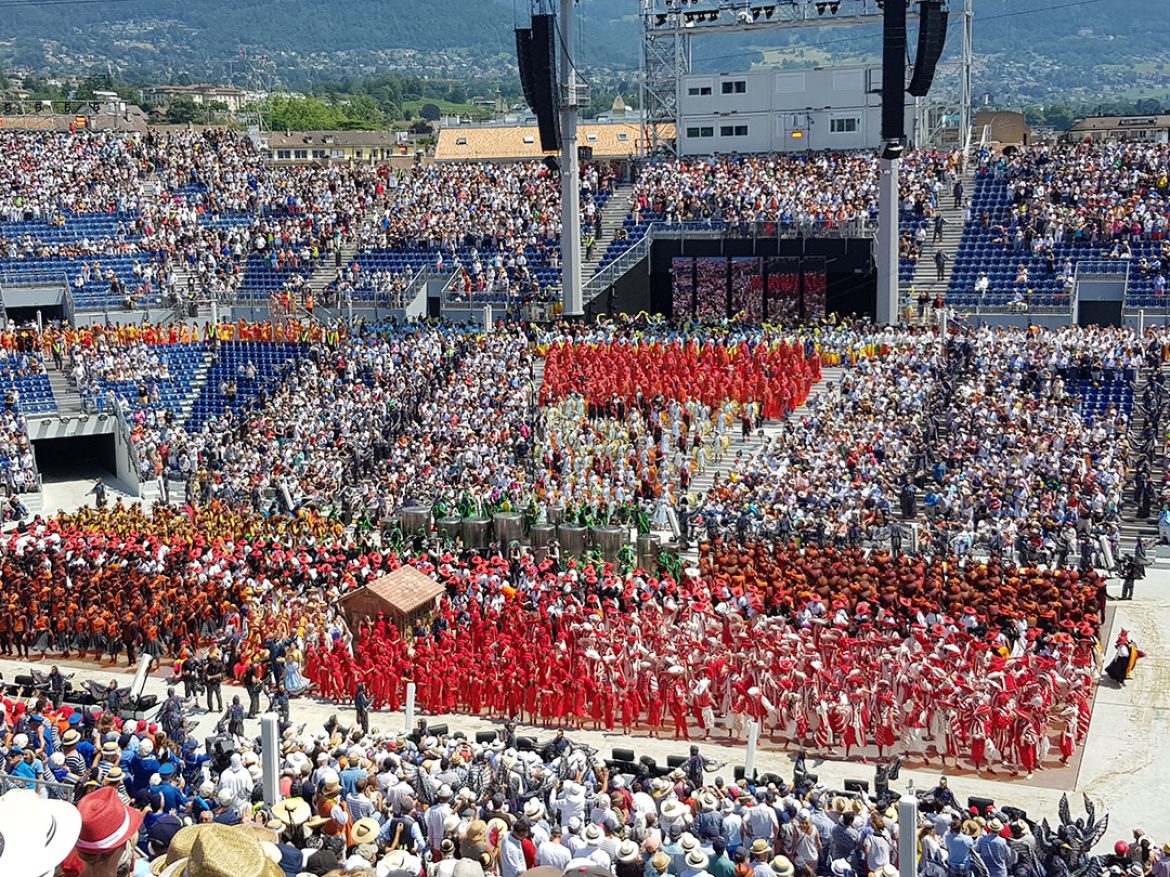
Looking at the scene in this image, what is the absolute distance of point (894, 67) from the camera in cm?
3061

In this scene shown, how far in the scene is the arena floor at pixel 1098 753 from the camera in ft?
50.0

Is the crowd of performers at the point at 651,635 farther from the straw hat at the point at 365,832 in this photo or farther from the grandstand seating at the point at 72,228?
the grandstand seating at the point at 72,228

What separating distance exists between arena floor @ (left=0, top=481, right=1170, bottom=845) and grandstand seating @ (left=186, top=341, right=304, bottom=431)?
1586 cm

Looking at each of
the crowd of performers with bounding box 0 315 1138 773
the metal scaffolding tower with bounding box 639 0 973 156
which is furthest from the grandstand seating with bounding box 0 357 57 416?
the metal scaffolding tower with bounding box 639 0 973 156

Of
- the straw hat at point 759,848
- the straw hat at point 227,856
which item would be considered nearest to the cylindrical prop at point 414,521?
the straw hat at point 759,848

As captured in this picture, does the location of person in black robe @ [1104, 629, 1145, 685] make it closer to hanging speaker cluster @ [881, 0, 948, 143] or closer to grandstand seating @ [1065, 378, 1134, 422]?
grandstand seating @ [1065, 378, 1134, 422]

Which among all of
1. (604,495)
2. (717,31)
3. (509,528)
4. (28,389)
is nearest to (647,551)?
(604,495)

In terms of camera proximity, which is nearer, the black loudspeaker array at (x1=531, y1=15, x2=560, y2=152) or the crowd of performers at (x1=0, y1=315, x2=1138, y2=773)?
the crowd of performers at (x1=0, y1=315, x2=1138, y2=773)

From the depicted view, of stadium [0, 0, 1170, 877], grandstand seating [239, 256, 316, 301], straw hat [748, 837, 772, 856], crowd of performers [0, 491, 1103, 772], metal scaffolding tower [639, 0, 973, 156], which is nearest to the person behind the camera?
straw hat [748, 837, 772, 856]

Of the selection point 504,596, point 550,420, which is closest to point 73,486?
point 550,420

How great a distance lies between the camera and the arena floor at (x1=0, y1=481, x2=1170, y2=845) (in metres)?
15.2

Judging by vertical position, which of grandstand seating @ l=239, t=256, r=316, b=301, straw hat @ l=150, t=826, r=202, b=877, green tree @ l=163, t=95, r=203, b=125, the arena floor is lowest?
the arena floor

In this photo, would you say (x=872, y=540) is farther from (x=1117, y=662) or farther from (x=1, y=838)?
(x=1, y=838)

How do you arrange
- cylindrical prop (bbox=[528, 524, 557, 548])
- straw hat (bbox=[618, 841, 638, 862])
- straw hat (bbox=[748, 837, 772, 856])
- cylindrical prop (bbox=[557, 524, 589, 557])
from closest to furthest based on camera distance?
straw hat (bbox=[618, 841, 638, 862]), straw hat (bbox=[748, 837, 772, 856]), cylindrical prop (bbox=[557, 524, 589, 557]), cylindrical prop (bbox=[528, 524, 557, 548])
